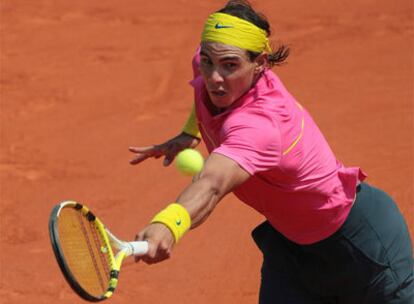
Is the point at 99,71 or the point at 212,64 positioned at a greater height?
the point at 212,64

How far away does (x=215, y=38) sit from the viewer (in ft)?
12.2

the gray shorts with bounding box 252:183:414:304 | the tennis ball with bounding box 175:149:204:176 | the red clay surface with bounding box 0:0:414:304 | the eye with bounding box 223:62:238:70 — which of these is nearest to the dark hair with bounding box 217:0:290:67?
the eye with bounding box 223:62:238:70

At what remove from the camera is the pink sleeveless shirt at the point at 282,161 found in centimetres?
343

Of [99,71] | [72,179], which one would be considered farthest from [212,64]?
[99,71]

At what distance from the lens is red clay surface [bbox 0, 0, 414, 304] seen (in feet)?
20.7

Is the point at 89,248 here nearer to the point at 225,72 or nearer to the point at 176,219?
the point at 176,219

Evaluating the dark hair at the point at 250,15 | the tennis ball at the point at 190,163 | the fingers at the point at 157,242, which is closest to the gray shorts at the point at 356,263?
the tennis ball at the point at 190,163

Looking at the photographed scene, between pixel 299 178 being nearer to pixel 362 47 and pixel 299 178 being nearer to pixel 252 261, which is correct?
pixel 252 261

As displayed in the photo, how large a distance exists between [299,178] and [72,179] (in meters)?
3.99

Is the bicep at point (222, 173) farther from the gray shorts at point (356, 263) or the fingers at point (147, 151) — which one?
the fingers at point (147, 151)

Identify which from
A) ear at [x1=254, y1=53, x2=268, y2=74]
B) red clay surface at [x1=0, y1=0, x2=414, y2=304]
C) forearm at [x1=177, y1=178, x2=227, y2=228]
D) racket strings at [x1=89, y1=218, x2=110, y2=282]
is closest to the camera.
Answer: forearm at [x1=177, y1=178, x2=227, y2=228]

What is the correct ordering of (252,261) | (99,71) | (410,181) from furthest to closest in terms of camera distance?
(99,71) → (410,181) → (252,261)

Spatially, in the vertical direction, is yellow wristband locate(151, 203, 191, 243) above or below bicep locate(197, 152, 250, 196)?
below

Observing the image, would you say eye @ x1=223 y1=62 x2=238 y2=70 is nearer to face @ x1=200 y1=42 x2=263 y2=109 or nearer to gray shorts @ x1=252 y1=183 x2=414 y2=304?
face @ x1=200 y1=42 x2=263 y2=109
